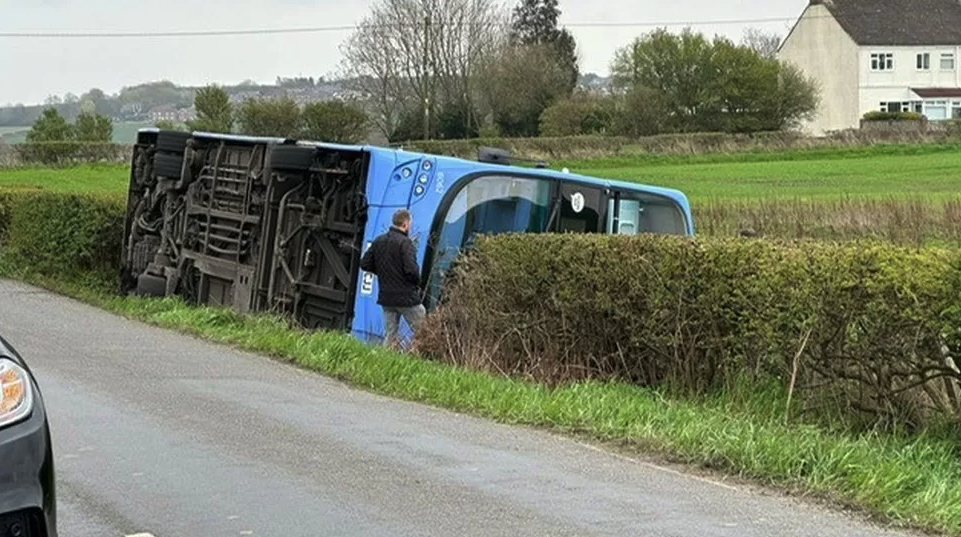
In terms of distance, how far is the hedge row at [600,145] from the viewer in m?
63.7

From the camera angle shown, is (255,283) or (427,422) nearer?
(427,422)

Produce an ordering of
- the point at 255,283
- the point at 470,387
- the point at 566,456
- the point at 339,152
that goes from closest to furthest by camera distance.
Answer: the point at 566,456
the point at 470,387
the point at 339,152
the point at 255,283

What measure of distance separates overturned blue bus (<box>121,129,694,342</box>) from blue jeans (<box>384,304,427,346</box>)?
1.26ft

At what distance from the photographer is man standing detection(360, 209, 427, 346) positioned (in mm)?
14289

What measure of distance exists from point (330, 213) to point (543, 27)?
308 ft

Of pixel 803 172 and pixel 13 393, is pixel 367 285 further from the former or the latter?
pixel 803 172

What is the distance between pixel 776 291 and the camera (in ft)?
32.0

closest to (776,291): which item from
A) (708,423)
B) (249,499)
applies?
(708,423)

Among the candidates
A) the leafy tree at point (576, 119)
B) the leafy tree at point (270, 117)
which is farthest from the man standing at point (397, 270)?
the leafy tree at point (576, 119)

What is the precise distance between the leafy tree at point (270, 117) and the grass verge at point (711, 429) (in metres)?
54.7

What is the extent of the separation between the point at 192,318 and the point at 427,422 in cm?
744

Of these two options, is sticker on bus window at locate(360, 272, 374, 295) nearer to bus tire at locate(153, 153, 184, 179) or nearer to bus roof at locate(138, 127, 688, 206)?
bus roof at locate(138, 127, 688, 206)

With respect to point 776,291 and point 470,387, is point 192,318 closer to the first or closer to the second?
point 470,387

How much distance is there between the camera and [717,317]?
1052 centimetres
